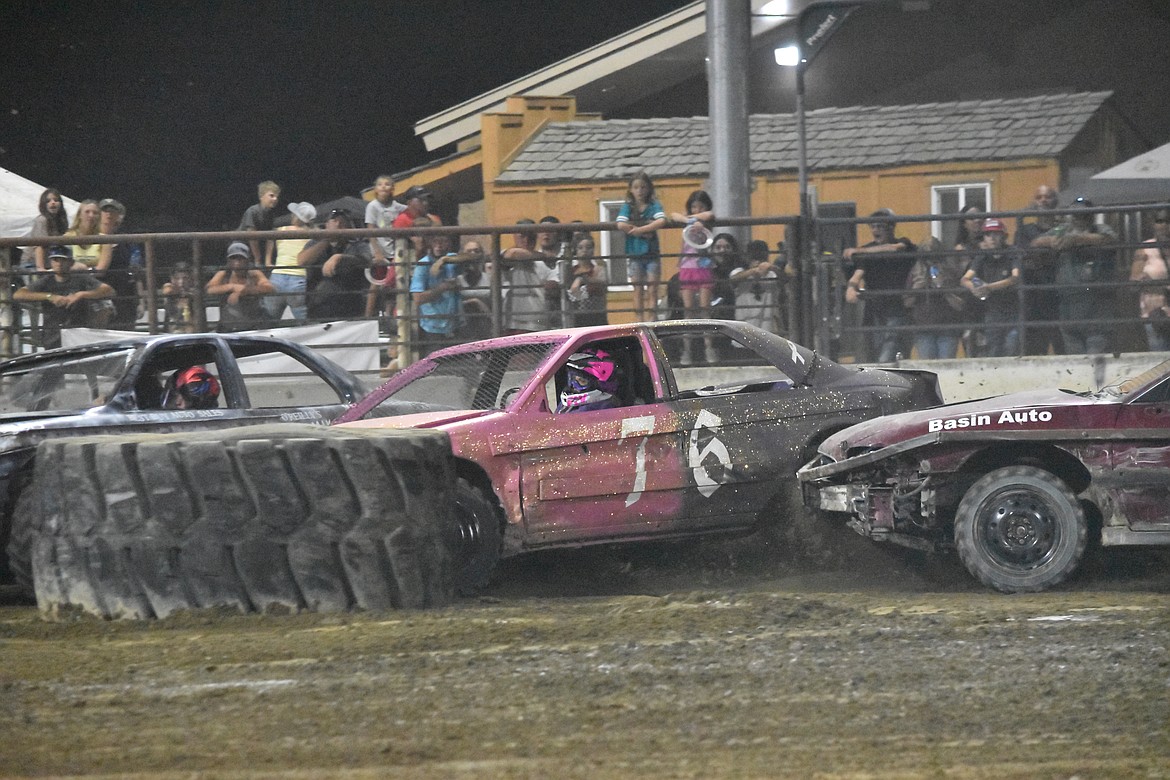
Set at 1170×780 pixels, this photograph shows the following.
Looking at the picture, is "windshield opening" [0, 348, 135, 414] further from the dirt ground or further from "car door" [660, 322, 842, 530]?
"car door" [660, 322, 842, 530]

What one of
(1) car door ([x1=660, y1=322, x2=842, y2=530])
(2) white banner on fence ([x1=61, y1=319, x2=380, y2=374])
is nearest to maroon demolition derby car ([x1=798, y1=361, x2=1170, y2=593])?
(1) car door ([x1=660, y1=322, x2=842, y2=530])

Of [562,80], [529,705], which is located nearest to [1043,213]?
[529,705]

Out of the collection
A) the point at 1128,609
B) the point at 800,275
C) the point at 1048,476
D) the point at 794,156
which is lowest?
the point at 1128,609

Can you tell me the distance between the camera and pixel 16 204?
50.1 ft

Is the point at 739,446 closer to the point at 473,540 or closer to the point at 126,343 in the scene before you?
the point at 473,540

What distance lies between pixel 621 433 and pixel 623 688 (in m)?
3.05

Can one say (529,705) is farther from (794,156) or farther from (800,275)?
(794,156)

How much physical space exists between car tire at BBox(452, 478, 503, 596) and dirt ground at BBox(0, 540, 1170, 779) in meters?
0.35

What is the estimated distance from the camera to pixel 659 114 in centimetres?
2355

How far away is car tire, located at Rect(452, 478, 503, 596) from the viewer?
788 cm

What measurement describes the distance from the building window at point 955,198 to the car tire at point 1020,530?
12.8m

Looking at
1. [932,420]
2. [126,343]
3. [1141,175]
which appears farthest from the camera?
[1141,175]

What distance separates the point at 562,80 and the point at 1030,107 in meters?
6.30

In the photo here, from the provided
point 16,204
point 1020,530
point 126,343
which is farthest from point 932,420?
point 16,204
